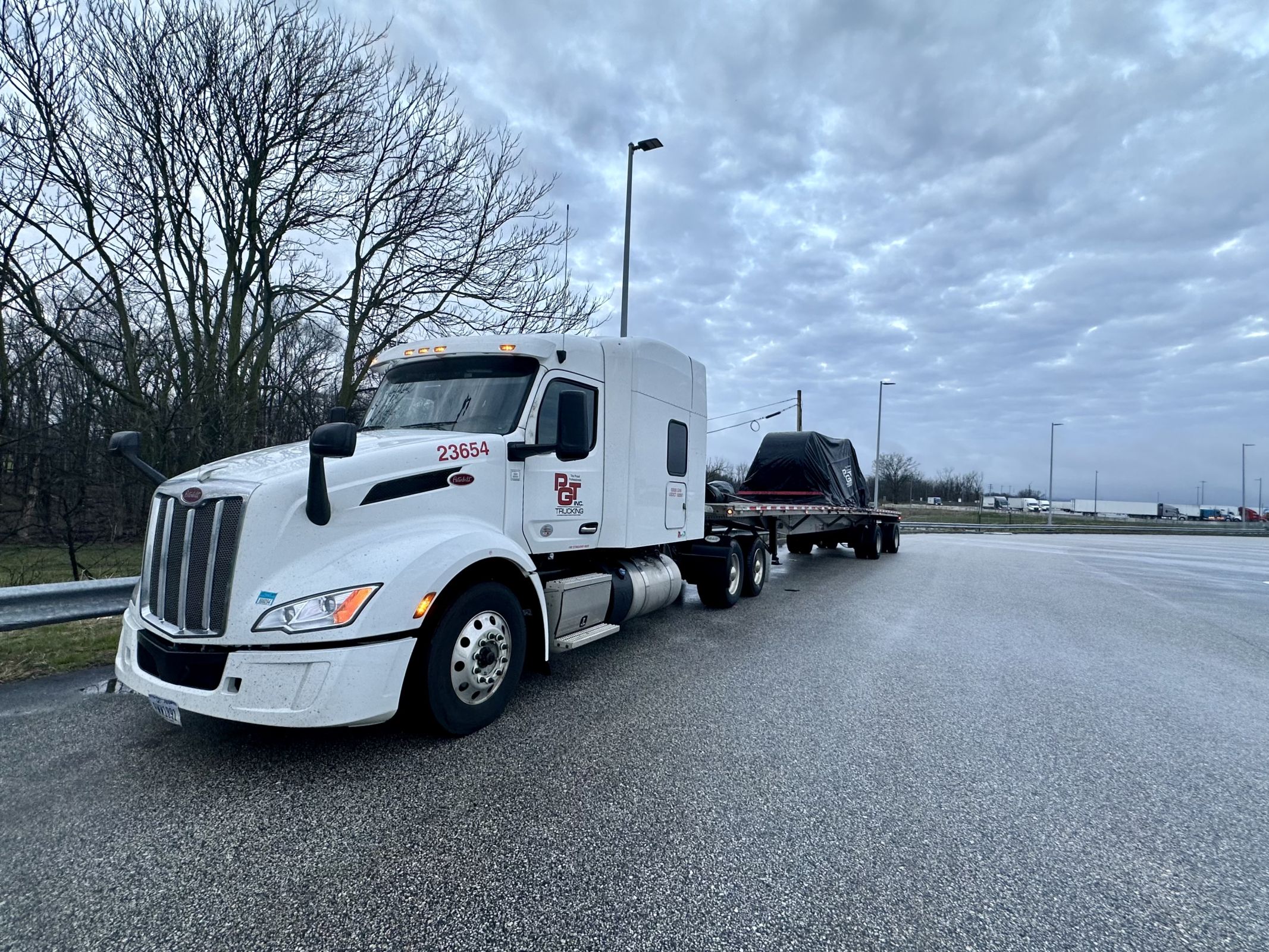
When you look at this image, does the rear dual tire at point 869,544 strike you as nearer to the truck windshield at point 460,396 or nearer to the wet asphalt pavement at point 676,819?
the wet asphalt pavement at point 676,819

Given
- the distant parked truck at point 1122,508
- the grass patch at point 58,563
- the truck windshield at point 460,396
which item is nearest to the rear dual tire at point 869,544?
the truck windshield at point 460,396

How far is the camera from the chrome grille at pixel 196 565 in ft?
11.0

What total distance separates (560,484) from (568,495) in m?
0.15

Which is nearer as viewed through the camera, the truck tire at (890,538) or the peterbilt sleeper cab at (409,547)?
the peterbilt sleeper cab at (409,547)

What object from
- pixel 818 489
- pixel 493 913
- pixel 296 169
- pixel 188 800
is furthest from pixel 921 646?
pixel 296 169

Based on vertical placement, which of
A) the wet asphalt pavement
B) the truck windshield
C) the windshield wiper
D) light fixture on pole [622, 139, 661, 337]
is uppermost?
light fixture on pole [622, 139, 661, 337]

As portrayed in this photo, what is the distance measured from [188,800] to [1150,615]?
1081cm

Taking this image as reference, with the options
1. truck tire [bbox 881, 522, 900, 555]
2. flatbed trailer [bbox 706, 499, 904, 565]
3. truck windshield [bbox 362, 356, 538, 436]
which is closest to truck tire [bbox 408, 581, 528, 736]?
truck windshield [bbox 362, 356, 538, 436]

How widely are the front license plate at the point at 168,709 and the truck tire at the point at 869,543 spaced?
575 inches

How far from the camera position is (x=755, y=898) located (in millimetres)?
2416

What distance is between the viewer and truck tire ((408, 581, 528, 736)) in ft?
12.1

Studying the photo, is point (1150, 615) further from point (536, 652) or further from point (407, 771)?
point (407, 771)

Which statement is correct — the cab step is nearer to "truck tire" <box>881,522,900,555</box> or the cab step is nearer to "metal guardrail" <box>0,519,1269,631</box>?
"metal guardrail" <box>0,519,1269,631</box>

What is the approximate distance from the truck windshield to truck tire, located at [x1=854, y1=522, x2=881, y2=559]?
12.6 m
